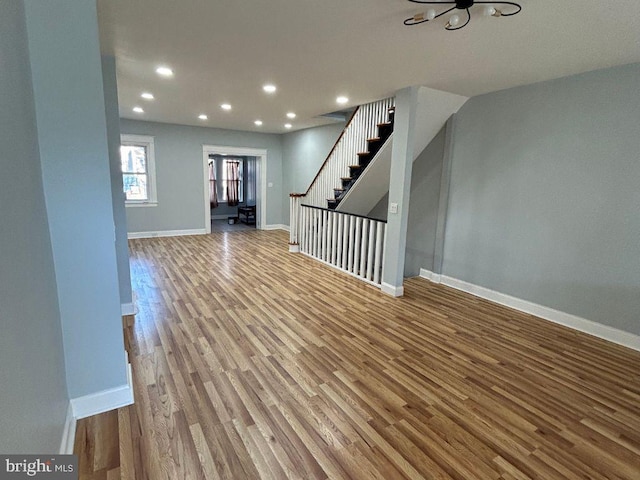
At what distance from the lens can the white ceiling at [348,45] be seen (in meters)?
2.12

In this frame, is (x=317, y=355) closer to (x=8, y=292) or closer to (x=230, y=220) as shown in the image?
(x=8, y=292)

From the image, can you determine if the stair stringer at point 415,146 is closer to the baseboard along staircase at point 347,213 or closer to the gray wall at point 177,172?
the baseboard along staircase at point 347,213

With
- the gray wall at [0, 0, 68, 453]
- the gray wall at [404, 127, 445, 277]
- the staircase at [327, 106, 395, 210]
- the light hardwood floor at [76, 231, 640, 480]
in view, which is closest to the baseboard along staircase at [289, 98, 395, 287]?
the staircase at [327, 106, 395, 210]

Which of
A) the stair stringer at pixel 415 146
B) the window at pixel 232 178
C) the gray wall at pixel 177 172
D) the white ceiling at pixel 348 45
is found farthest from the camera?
the window at pixel 232 178

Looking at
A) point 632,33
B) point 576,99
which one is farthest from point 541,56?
point 576,99

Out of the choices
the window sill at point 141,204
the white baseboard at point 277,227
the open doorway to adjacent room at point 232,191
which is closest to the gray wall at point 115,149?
the window sill at point 141,204

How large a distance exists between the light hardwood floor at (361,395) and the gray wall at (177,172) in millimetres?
4011

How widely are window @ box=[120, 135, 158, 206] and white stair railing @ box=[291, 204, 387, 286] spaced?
11.5 ft

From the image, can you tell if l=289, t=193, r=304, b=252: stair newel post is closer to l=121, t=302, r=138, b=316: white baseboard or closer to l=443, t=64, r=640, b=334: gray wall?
l=443, t=64, r=640, b=334: gray wall

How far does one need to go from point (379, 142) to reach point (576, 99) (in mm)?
2223

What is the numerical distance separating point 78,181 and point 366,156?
3809 mm

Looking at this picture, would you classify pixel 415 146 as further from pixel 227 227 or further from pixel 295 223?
pixel 227 227

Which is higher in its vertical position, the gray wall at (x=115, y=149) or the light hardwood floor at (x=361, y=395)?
the gray wall at (x=115, y=149)

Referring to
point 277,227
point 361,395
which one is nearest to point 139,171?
point 277,227
